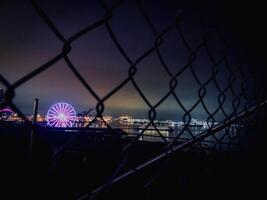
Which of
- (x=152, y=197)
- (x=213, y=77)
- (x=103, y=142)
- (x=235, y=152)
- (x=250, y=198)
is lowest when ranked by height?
(x=250, y=198)

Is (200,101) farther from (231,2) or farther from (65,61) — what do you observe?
(65,61)

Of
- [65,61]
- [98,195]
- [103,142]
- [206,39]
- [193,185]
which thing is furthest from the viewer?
[103,142]

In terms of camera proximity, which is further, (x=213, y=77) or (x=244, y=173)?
(x=244, y=173)

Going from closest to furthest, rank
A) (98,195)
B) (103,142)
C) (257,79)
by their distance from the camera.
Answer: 1. (98,195)
2. (257,79)
3. (103,142)

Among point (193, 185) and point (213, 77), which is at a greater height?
point (213, 77)

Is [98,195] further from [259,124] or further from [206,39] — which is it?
[259,124]

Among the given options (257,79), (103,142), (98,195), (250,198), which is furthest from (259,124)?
(103,142)

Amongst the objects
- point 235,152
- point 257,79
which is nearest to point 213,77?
point 257,79
